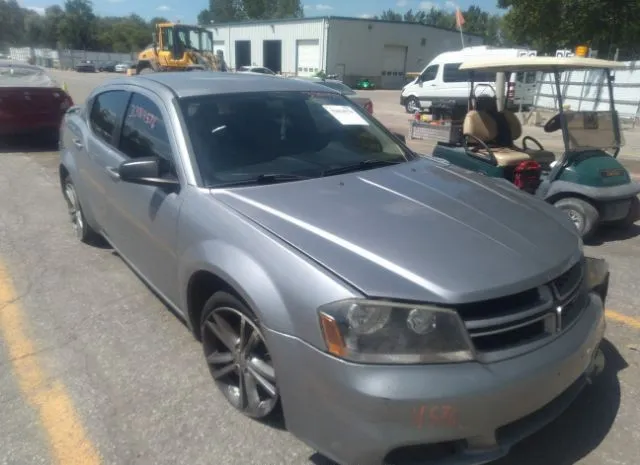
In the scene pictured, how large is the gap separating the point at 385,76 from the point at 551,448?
41863 millimetres

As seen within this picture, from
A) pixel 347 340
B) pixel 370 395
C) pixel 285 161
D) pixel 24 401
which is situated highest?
pixel 285 161

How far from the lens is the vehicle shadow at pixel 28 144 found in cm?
1010

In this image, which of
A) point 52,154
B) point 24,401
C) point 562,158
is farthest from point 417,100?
point 24,401

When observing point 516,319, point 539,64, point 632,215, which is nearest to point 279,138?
point 516,319

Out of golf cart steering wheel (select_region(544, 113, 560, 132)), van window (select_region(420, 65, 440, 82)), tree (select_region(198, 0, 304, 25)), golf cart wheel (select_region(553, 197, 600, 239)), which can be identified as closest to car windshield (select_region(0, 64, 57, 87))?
golf cart steering wheel (select_region(544, 113, 560, 132))

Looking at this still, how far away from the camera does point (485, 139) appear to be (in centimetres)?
638

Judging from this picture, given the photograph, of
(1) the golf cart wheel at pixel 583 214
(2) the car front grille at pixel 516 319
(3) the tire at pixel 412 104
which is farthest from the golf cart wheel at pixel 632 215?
(3) the tire at pixel 412 104

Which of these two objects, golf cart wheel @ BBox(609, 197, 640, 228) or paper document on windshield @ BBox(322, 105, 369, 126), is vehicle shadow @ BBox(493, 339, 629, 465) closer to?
paper document on windshield @ BBox(322, 105, 369, 126)

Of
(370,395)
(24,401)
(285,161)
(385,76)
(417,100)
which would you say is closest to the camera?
(370,395)

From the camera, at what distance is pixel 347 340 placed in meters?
2.01

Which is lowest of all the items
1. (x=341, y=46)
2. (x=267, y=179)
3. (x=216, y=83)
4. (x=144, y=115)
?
(x=267, y=179)

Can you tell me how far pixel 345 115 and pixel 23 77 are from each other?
365 inches

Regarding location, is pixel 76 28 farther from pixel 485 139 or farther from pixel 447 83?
pixel 485 139

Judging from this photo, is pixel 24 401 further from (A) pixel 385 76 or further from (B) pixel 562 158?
(A) pixel 385 76
